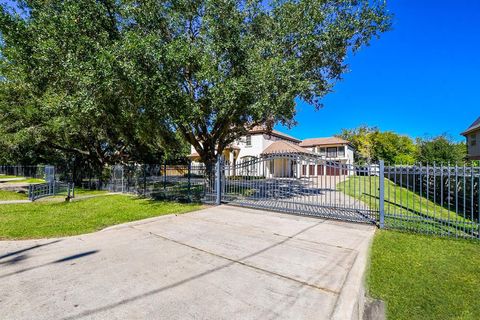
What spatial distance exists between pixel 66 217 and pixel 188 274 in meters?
6.86

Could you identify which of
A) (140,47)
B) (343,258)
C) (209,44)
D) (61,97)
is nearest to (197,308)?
(343,258)

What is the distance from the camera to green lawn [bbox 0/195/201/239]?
275 inches

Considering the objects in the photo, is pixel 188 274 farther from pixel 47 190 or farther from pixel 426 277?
pixel 47 190

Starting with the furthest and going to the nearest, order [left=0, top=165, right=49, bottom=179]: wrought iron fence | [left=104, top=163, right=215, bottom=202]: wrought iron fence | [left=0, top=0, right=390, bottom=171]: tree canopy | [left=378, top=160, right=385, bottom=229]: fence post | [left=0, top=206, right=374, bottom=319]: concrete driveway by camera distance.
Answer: [left=0, top=165, right=49, bottom=179]: wrought iron fence, [left=104, top=163, right=215, bottom=202]: wrought iron fence, [left=0, top=0, right=390, bottom=171]: tree canopy, [left=378, top=160, right=385, bottom=229]: fence post, [left=0, top=206, right=374, bottom=319]: concrete driveway

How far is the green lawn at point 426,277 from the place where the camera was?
3314 millimetres

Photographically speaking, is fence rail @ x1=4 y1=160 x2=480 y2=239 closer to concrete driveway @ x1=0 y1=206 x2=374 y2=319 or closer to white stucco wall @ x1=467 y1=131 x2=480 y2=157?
concrete driveway @ x1=0 y1=206 x2=374 y2=319

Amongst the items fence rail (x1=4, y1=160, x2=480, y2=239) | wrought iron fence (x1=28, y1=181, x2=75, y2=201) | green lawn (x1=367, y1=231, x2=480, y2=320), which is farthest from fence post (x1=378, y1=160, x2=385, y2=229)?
wrought iron fence (x1=28, y1=181, x2=75, y2=201)

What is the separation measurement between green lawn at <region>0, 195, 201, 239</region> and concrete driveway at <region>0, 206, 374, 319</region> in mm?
775

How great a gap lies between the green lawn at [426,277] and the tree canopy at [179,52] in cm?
637

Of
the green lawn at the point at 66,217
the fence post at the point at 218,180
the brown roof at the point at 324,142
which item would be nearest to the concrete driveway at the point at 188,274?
the green lawn at the point at 66,217

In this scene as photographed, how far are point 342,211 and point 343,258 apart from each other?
3.92m

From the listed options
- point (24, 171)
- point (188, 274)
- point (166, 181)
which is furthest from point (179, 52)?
point (24, 171)

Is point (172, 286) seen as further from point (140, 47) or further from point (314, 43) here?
point (314, 43)

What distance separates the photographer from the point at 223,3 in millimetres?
10320
